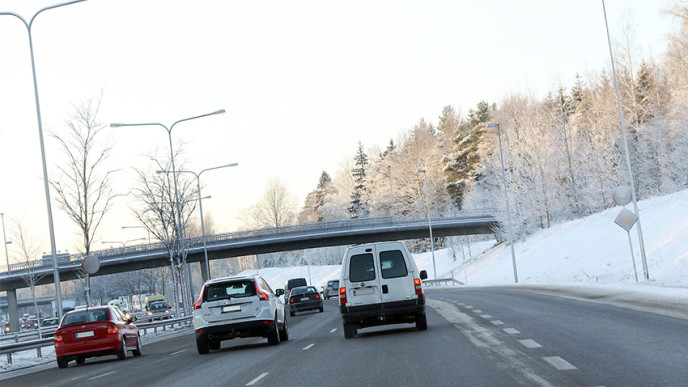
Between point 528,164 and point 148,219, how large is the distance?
3417cm

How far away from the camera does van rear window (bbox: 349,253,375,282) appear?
19125 millimetres

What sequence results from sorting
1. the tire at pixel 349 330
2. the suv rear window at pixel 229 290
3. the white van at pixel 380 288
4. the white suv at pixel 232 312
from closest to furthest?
the white van at pixel 380 288
the tire at pixel 349 330
the white suv at pixel 232 312
the suv rear window at pixel 229 290

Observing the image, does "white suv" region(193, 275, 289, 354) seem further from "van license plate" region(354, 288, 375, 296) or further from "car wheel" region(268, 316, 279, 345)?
"van license plate" region(354, 288, 375, 296)

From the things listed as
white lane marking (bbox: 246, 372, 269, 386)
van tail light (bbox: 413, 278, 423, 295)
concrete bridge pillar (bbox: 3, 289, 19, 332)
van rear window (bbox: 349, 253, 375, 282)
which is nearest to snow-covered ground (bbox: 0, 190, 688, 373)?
van tail light (bbox: 413, 278, 423, 295)

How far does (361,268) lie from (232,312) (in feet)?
10.6

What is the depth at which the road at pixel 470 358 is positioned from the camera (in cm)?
984

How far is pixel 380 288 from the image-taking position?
62.2 ft

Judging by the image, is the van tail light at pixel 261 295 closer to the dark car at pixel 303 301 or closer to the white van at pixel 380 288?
the white van at pixel 380 288

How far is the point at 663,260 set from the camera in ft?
121

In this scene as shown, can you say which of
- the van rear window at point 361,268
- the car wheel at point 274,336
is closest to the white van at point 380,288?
the van rear window at point 361,268

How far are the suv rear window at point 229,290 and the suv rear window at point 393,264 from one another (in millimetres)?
3228

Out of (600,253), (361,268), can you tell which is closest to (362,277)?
(361,268)

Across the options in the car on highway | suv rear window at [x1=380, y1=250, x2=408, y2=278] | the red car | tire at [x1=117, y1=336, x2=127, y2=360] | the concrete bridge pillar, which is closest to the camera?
suv rear window at [x1=380, y1=250, x2=408, y2=278]

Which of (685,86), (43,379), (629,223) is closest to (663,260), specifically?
(629,223)
